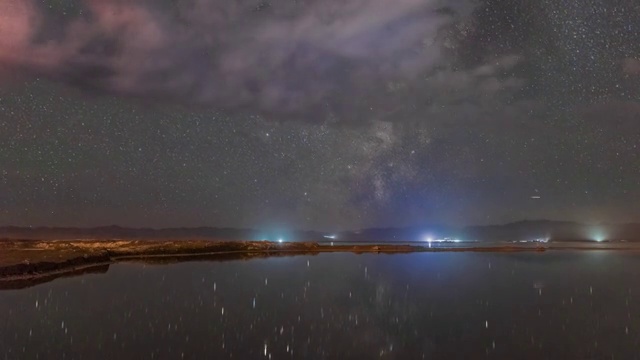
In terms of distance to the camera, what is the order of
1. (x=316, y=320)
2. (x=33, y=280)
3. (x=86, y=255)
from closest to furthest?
(x=316, y=320)
(x=33, y=280)
(x=86, y=255)

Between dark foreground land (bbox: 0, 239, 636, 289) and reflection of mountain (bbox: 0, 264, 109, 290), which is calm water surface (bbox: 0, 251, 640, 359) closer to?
reflection of mountain (bbox: 0, 264, 109, 290)

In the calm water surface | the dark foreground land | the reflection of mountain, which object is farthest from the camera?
the dark foreground land

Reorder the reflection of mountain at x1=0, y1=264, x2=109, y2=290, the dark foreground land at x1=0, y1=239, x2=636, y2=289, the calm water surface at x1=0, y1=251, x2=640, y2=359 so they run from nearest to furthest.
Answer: the calm water surface at x1=0, y1=251, x2=640, y2=359
the reflection of mountain at x1=0, y1=264, x2=109, y2=290
the dark foreground land at x1=0, y1=239, x2=636, y2=289

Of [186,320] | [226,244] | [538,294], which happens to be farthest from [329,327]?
[226,244]

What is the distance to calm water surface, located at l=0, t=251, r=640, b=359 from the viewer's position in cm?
1945

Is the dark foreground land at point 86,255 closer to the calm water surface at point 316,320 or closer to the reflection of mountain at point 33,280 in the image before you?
the reflection of mountain at point 33,280

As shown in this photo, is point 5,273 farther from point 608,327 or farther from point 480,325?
point 608,327

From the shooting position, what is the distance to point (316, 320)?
26281 millimetres

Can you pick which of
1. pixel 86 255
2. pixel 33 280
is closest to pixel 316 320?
pixel 33 280

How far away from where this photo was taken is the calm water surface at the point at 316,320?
63.8 feet

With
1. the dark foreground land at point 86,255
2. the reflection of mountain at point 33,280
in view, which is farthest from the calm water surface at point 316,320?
the dark foreground land at point 86,255

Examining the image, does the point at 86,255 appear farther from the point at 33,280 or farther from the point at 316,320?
the point at 316,320

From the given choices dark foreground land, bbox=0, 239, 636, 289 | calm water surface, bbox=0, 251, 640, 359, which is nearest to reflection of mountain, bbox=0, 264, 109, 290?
dark foreground land, bbox=0, 239, 636, 289

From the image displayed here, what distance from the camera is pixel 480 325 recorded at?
2547 cm
